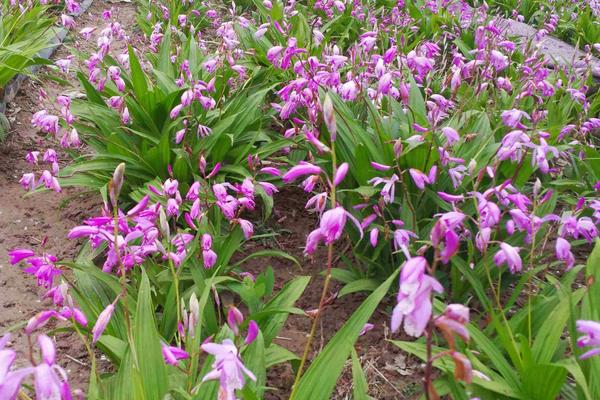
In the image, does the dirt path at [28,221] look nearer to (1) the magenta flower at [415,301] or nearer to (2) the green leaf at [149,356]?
(2) the green leaf at [149,356]

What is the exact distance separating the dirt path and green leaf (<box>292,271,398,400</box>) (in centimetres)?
103

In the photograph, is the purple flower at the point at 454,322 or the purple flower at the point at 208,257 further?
the purple flower at the point at 208,257

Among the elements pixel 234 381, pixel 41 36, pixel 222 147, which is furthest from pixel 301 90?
pixel 41 36

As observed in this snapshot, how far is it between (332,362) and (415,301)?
670 mm

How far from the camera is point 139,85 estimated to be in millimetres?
3352

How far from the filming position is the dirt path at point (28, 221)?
7.40ft

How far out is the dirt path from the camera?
226 centimetres

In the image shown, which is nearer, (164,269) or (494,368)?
(494,368)

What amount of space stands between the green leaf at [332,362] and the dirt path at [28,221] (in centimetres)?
103

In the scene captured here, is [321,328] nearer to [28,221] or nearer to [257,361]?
[257,361]

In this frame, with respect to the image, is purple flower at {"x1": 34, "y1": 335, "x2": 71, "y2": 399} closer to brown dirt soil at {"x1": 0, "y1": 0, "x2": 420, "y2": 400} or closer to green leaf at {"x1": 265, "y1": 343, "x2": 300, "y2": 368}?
brown dirt soil at {"x1": 0, "y1": 0, "x2": 420, "y2": 400}

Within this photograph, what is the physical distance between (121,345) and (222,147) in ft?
4.95

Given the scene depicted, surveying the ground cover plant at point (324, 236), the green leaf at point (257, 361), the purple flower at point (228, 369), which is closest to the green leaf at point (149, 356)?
the ground cover plant at point (324, 236)

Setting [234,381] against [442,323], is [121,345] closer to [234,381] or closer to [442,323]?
[234,381]
